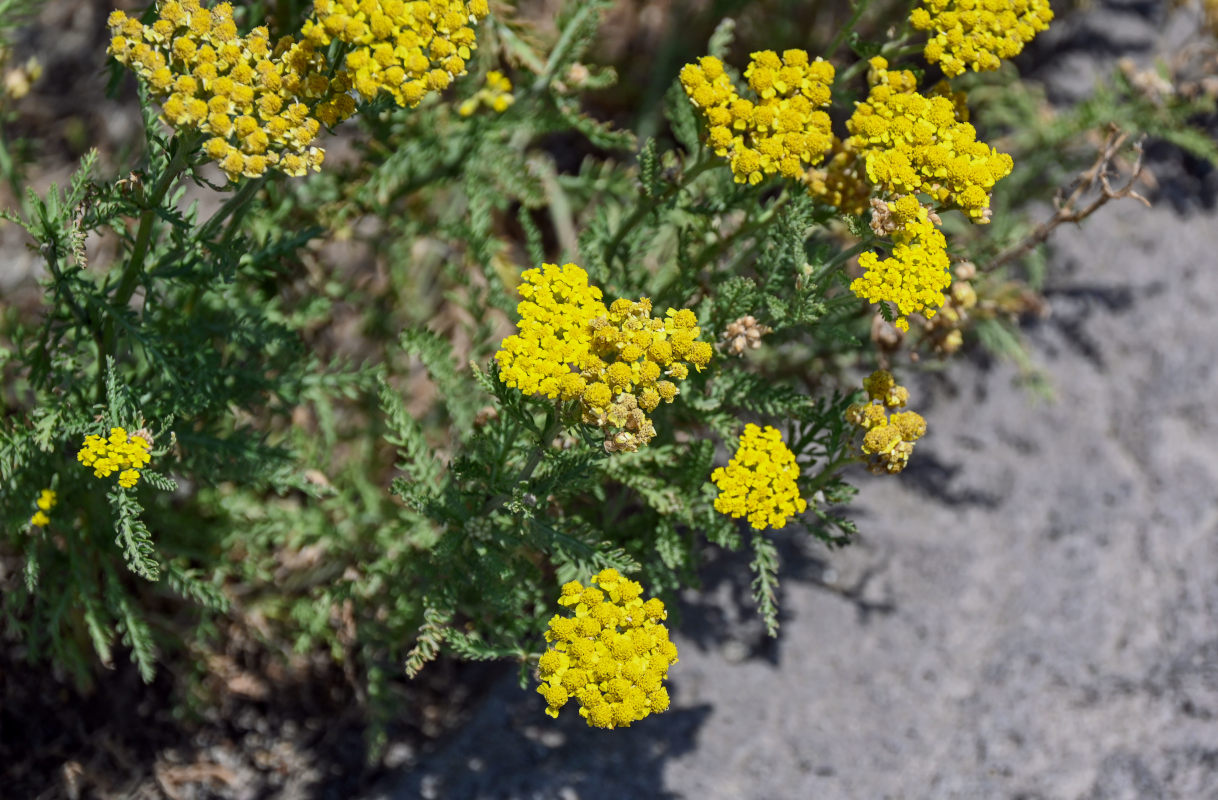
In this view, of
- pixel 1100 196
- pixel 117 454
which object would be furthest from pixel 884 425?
pixel 117 454

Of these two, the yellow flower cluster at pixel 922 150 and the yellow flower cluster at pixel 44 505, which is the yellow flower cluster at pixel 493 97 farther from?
the yellow flower cluster at pixel 44 505

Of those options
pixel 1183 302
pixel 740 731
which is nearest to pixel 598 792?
pixel 740 731

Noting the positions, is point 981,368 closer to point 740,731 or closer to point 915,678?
point 915,678

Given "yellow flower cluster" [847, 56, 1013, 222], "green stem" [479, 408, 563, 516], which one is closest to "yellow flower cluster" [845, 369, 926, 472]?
"yellow flower cluster" [847, 56, 1013, 222]

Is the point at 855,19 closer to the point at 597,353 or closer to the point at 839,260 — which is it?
the point at 839,260

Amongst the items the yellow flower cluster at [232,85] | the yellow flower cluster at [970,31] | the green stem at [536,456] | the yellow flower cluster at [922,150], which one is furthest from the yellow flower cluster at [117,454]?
the yellow flower cluster at [970,31]

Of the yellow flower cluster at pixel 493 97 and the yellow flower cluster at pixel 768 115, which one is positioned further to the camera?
the yellow flower cluster at pixel 493 97

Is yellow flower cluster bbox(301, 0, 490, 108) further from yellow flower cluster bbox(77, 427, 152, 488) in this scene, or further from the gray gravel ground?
the gray gravel ground
